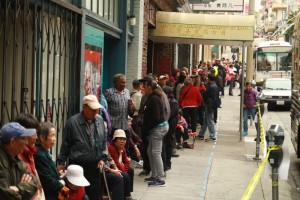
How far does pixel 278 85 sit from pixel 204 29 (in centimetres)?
1186

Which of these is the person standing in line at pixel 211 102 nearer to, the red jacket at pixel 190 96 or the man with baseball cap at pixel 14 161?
the red jacket at pixel 190 96

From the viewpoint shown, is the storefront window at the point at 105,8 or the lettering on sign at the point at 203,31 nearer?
the storefront window at the point at 105,8

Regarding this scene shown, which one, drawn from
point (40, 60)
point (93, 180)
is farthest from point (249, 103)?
point (93, 180)

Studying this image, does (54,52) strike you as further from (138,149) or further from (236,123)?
(236,123)

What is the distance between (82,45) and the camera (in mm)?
9016

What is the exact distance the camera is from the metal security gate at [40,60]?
659cm

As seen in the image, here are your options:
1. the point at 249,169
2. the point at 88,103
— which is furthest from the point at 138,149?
the point at 88,103

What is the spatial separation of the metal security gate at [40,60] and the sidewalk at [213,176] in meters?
2.07

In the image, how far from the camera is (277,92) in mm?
26469

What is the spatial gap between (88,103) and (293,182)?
19.2ft

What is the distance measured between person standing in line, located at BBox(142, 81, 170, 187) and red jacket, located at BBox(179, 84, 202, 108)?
4.88m

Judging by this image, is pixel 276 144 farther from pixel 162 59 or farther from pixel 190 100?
pixel 162 59

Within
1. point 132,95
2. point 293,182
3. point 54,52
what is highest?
point 54,52

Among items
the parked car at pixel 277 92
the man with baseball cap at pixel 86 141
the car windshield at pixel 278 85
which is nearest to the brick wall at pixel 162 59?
the parked car at pixel 277 92
